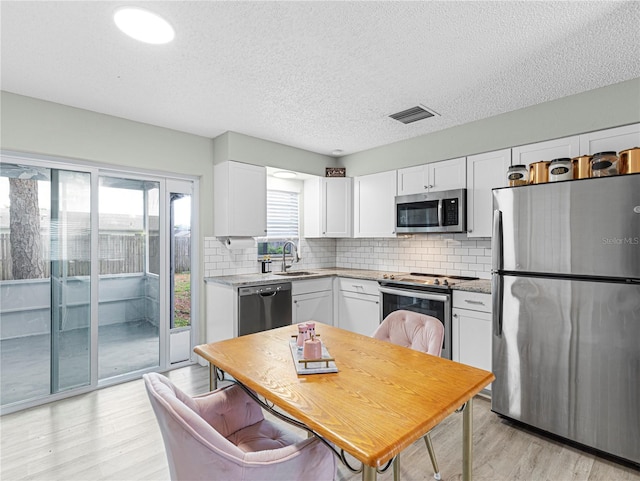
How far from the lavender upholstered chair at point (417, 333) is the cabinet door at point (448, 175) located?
1840 millimetres

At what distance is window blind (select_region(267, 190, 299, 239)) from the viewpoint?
450cm

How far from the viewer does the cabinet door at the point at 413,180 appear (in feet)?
12.1

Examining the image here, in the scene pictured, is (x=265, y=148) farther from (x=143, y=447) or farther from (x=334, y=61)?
(x=143, y=447)

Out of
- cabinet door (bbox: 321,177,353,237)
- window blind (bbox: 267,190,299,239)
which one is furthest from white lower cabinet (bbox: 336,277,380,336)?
window blind (bbox: 267,190,299,239)

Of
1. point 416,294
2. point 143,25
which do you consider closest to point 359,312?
point 416,294

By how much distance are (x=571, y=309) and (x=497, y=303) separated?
46 centimetres

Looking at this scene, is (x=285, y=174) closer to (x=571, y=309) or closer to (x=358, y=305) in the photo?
(x=358, y=305)

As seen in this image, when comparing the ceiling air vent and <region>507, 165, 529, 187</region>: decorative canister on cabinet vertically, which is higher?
the ceiling air vent

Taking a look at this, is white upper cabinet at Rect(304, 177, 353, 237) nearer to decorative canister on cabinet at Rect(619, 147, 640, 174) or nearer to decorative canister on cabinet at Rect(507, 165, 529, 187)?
decorative canister on cabinet at Rect(507, 165, 529, 187)

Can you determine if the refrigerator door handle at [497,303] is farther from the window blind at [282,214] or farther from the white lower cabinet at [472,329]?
the window blind at [282,214]

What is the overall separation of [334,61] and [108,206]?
2508 millimetres

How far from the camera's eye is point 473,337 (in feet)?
9.65

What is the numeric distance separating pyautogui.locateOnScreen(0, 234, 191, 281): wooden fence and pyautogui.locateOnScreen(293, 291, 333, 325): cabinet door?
1295 millimetres

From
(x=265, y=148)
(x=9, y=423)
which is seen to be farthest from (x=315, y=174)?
(x=9, y=423)
